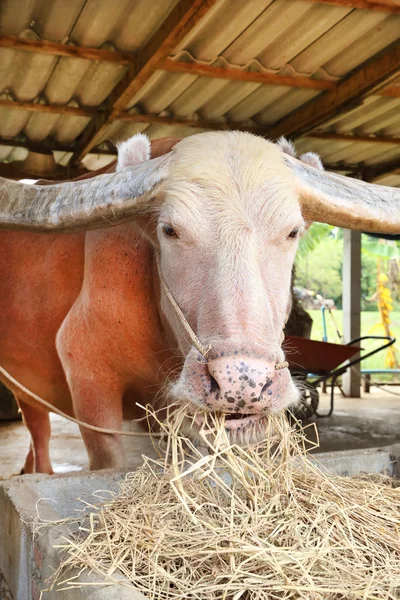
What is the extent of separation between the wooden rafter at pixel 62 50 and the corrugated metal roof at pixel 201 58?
0.07 m

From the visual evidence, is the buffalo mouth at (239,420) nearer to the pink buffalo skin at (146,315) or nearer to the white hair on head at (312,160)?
the pink buffalo skin at (146,315)

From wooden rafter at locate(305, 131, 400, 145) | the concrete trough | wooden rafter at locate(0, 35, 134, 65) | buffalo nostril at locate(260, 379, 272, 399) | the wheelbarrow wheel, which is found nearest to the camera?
the concrete trough

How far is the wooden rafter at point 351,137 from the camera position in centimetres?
674

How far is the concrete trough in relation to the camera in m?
1.79

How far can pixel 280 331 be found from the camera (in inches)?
90.3

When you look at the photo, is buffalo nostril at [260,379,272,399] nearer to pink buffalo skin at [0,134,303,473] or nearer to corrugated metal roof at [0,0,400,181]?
pink buffalo skin at [0,134,303,473]

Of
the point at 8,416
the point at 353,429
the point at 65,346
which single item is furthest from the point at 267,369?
the point at 8,416

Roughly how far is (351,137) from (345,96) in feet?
4.83

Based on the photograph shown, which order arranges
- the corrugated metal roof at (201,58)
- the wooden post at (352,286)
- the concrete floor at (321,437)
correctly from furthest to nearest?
the wooden post at (352,286)
the concrete floor at (321,437)
the corrugated metal roof at (201,58)

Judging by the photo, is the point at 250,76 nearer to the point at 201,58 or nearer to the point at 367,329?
the point at 201,58

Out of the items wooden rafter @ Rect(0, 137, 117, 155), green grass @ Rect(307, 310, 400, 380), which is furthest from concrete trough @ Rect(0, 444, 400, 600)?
green grass @ Rect(307, 310, 400, 380)

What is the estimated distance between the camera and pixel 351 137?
6.87 m

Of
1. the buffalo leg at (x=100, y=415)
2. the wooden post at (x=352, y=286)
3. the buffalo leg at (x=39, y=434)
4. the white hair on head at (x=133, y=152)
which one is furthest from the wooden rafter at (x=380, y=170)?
the buffalo leg at (x=100, y=415)

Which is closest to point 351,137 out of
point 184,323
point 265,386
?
point 184,323
